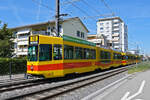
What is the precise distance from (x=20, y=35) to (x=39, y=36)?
35.2 meters

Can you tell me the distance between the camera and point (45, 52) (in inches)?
425

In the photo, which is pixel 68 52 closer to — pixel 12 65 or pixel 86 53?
pixel 86 53

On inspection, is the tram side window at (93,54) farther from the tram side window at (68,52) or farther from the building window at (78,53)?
the tram side window at (68,52)

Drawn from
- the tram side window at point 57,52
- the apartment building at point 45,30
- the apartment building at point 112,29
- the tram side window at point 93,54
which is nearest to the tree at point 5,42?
the apartment building at point 45,30

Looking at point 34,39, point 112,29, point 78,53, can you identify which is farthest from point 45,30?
point 112,29

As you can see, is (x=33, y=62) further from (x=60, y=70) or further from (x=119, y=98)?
(x=119, y=98)

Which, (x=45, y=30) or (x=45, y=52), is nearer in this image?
(x=45, y=52)

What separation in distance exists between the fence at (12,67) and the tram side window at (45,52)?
607 cm

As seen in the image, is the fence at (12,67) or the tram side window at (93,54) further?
the fence at (12,67)

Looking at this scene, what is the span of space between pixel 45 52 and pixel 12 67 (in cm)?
874

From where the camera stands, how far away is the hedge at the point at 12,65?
56.1ft

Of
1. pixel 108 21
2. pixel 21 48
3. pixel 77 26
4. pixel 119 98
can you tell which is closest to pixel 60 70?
pixel 119 98

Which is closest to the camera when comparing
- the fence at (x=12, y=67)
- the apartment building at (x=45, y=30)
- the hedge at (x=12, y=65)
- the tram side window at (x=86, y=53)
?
the tram side window at (x=86, y=53)

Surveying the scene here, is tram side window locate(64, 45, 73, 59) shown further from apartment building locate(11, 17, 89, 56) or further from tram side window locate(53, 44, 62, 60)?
apartment building locate(11, 17, 89, 56)
